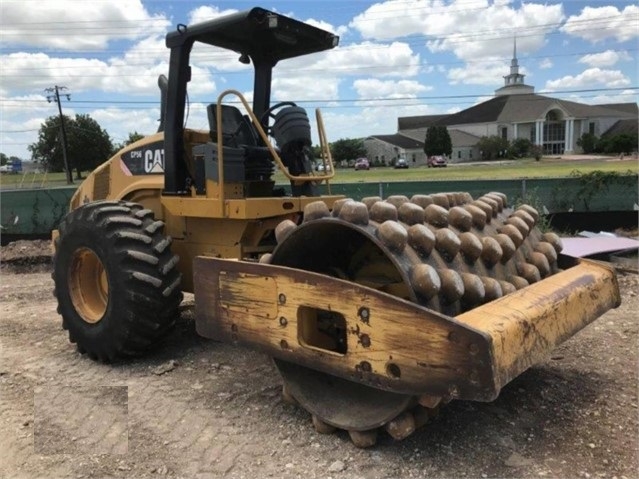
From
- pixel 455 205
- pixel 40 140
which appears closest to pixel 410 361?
pixel 455 205

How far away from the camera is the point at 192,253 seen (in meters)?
4.93

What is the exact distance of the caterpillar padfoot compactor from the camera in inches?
104

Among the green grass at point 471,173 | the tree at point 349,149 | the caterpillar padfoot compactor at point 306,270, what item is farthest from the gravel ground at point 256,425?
the tree at point 349,149

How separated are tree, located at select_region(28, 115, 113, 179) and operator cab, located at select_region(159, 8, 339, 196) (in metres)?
57.6

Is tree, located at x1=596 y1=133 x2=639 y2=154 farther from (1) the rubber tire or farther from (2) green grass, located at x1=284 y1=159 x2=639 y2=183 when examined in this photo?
(1) the rubber tire

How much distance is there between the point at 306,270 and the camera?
11.5 feet

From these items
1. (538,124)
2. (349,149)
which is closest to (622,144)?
(538,124)

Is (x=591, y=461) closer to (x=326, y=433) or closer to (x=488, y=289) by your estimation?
(x=488, y=289)

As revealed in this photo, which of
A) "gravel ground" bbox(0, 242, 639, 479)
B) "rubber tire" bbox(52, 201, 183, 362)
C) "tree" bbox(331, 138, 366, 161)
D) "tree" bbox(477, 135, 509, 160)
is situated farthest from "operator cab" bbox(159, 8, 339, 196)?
"tree" bbox(477, 135, 509, 160)

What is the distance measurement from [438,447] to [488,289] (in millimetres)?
806

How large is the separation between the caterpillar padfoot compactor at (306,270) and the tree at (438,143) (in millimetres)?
74267

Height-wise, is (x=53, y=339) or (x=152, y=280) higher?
(x=152, y=280)

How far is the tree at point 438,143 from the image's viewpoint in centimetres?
7756

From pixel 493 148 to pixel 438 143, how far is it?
7103mm
